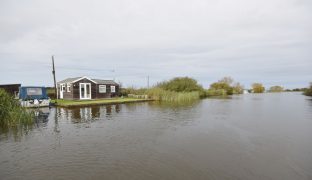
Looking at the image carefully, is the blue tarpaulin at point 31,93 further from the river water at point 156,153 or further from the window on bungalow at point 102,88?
the river water at point 156,153

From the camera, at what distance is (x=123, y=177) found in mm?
4883

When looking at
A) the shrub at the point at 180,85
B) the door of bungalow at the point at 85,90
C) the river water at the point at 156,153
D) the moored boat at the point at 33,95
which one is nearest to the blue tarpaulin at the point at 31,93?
the moored boat at the point at 33,95

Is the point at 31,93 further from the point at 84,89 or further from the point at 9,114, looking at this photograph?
the point at 9,114

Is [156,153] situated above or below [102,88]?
below

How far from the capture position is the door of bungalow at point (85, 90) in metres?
25.8

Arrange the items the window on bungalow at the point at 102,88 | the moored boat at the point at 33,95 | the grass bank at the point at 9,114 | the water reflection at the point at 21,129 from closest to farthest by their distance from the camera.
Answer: the water reflection at the point at 21,129
the grass bank at the point at 9,114
the moored boat at the point at 33,95
the window on bungalow at the point at 102,88

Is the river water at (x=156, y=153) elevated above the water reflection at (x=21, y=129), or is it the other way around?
the water reflection at (x=21, y=129)

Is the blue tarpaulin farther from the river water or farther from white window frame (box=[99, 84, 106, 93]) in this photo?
the river water

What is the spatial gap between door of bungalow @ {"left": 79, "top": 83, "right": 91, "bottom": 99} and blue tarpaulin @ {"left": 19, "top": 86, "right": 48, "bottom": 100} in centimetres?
477

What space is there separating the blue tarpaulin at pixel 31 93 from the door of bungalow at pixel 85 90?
4.77 m

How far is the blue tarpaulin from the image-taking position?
66.4ft

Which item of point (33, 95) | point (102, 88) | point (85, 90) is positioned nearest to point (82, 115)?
point (33, 95)

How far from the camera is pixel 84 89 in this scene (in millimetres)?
26031

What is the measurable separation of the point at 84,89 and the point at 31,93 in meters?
6.38
